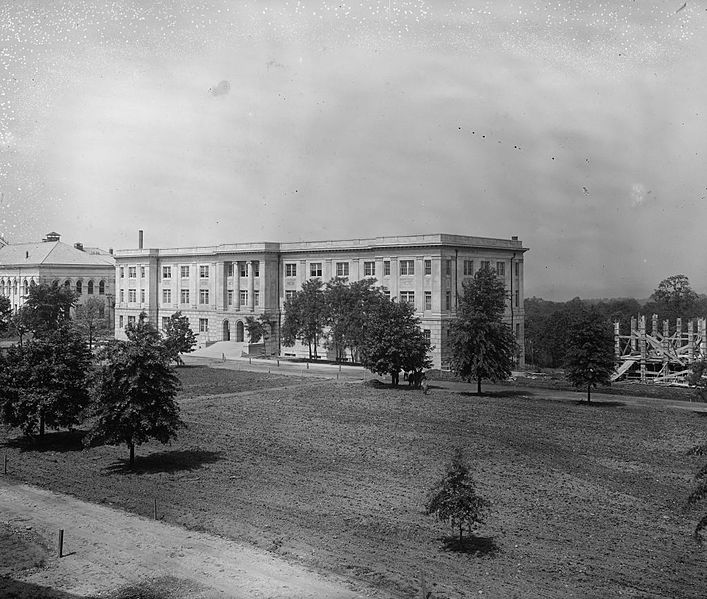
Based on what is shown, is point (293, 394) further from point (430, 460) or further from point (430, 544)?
point (430, 544)

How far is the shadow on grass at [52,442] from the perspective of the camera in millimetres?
31797

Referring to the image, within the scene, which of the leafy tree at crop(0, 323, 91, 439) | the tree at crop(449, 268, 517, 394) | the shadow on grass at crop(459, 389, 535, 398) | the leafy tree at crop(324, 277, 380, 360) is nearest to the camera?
the leafy tree at crop(0, 323, 91, 439)

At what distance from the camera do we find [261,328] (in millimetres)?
74188

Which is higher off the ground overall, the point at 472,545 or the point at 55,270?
the point at 55,270

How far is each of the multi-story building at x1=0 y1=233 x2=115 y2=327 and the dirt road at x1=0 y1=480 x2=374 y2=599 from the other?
97480mm

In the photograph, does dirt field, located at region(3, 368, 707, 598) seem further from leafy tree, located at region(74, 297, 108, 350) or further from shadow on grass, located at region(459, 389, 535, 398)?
leafy tree, located at region(74, 297, 108, 350)

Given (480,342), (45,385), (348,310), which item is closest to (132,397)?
(45,385)

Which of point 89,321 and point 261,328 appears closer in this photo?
point 261,328

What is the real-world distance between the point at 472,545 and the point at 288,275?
6165 cm

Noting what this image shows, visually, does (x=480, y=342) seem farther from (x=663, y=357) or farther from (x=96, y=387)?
(x=96, y=387)

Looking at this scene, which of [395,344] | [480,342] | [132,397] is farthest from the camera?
[395,344]

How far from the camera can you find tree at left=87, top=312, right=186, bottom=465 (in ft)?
90.0

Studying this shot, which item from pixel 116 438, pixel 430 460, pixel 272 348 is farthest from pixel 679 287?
pixel 116 438

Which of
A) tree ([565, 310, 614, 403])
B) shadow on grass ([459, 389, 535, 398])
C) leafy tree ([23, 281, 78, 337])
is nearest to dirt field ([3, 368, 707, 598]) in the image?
tree ([565, 310, 614, 403])
